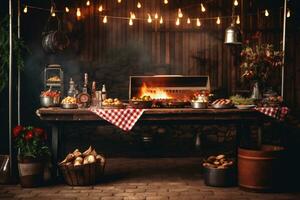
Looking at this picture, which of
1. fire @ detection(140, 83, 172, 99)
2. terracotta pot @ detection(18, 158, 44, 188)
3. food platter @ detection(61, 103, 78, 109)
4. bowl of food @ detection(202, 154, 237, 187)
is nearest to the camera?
terracotta pot @ detection(18, 158, 44, 188)

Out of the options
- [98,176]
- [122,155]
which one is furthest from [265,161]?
[122,155]

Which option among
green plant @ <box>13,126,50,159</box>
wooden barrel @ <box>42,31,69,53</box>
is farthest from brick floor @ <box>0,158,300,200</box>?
wooden barrel @ <box>42,31,69,53</box>

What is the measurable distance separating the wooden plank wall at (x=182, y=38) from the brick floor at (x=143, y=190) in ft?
14.5

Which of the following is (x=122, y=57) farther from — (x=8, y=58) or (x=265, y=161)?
(x=265, y=161)

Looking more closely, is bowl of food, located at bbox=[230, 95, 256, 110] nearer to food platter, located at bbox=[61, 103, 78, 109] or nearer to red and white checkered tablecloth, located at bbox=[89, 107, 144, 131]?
red and white checkered tablecloth, located at bbox=[89, 107, 144, 131]

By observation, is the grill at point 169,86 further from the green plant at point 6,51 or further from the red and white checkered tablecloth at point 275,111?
the red and white checkered tablecloth at point 275,111

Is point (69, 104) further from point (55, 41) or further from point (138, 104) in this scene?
point (55, 41)

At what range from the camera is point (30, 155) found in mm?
7066

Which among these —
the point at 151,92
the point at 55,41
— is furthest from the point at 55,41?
the point at 151,92

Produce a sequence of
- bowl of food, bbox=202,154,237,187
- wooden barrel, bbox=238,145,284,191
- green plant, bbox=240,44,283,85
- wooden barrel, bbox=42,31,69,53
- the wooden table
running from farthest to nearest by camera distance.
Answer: wooden barrel, bbox=42,31,69,53 < green plant, bbox=240,44,283,85 < the wooden table < bowl of food, bbox=202,154,237,187 < wooden barrel, bbox=238,145,284,191

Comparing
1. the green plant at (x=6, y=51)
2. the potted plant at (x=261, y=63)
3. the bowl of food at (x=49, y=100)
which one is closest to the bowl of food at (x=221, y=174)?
the potted plant at (x=261, y=63)

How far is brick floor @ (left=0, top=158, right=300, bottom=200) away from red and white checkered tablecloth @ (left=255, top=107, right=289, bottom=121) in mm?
1326

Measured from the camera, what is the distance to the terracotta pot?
23.0 ft

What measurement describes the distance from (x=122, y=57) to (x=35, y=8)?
269cm
